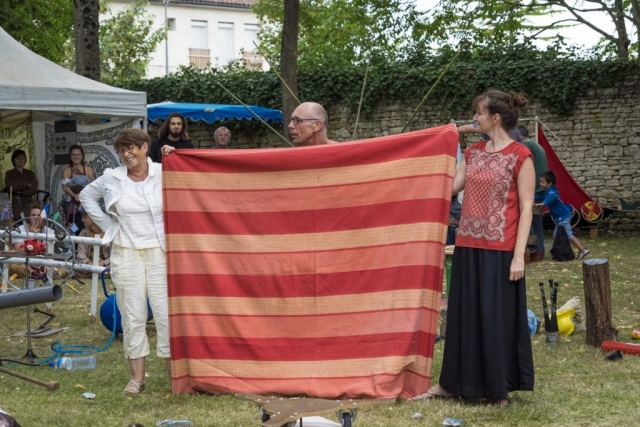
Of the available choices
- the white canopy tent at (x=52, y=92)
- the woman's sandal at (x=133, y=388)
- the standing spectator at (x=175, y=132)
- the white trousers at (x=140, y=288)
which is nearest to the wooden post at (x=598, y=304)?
the white trousers at (x=140, y=288)

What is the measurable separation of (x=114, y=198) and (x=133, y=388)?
1.19 metres

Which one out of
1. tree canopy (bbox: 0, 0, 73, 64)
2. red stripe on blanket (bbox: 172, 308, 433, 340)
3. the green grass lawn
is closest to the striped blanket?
red stripe on blanket (bbox: 172, 308, 433, 340)

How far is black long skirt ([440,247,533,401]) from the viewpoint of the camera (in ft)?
17.6

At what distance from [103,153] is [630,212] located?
31.8 ft

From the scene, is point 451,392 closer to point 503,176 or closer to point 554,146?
point 503,176

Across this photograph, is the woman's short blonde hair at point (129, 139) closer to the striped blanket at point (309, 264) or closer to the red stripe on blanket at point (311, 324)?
the striped blanket at point (309, 264)

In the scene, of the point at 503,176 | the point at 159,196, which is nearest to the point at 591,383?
the point at 503,176

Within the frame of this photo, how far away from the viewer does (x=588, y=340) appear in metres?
7.27

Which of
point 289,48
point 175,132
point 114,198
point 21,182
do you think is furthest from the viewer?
point 289,48

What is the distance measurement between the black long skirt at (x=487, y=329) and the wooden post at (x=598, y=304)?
193 cm

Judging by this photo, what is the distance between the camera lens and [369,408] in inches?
219

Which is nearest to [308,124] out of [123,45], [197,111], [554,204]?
[554,204]

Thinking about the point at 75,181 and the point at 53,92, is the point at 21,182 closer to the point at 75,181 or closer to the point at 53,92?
the point at 75,181

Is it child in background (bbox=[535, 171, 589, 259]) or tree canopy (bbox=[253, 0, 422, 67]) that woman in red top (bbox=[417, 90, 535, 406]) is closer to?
child in background (bbox=[535, 171, 589, 259])
